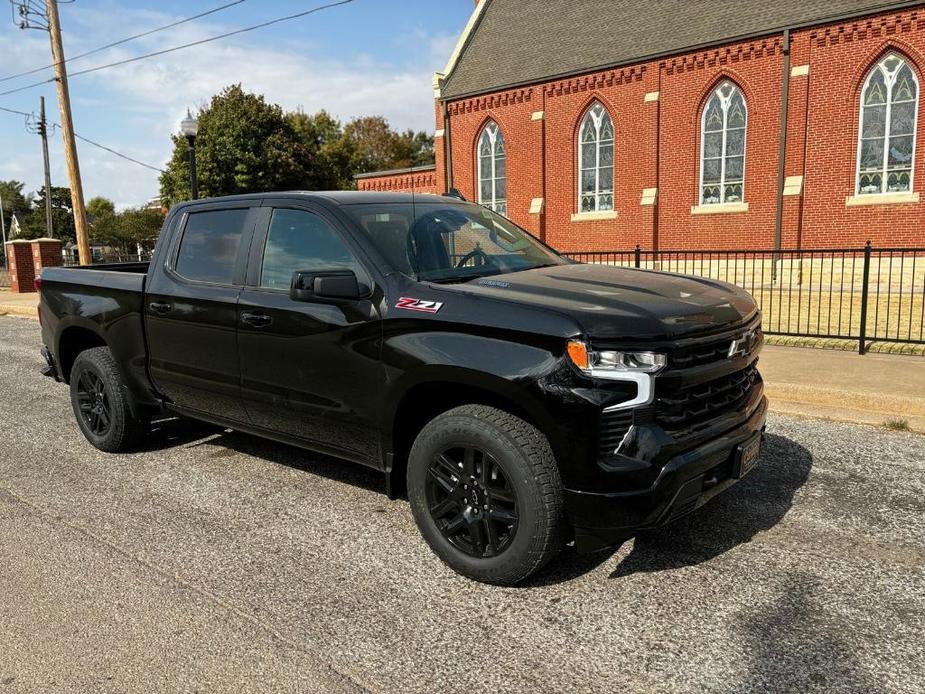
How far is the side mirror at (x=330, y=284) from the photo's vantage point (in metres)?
3.78

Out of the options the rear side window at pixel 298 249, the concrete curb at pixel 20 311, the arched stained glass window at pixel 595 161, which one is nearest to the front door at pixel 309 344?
the rear side window at pixel 298 249

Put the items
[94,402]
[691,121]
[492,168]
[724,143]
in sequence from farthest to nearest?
[492,168] → [691,121] → [724,143] → [94,402]

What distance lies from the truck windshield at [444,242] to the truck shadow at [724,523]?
1.75 m

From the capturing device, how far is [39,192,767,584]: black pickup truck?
314 centimetres

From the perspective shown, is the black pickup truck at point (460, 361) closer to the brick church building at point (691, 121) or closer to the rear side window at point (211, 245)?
the rear side window at point (211, 245)

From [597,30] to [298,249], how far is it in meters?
22.8

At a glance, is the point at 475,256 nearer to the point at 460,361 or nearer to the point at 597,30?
the point at 460,361

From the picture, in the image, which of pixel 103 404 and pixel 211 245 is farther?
pixel 103 404

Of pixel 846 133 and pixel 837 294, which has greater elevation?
pixel 846 133

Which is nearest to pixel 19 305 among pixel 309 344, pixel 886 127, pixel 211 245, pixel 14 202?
pixel 211 245

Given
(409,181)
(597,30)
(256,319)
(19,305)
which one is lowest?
(19,305)

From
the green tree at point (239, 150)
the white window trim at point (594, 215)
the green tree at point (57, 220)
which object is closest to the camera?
the white window trim at point (594, 215)

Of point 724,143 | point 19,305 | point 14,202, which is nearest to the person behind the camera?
point 19,305

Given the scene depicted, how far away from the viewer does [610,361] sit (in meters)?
3.13
